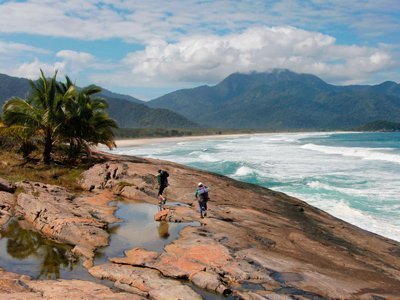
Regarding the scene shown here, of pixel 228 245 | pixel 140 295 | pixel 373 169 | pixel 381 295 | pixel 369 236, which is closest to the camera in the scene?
pixel 140 295

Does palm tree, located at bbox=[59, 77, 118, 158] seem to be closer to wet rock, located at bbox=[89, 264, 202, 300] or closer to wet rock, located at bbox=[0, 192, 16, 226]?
wet rock, located at bbox=[0, 192, 16, 226]

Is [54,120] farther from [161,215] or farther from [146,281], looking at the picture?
[146,281]

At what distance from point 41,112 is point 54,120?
645 millimetres

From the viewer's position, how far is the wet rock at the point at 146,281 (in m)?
7.72

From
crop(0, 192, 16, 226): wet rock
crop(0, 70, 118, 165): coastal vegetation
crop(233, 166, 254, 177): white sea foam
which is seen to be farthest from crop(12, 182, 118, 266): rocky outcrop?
crop(233, 166, 254, 177): white sea foam

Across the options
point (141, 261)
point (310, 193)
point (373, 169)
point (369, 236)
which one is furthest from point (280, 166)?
point (141, 261)

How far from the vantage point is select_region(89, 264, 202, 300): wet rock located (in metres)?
7.72

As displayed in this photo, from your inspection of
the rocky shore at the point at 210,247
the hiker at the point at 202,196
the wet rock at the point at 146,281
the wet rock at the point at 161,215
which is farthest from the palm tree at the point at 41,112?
the wet rock at the point at 146,281

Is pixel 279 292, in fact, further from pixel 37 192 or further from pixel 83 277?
pixel 37 192

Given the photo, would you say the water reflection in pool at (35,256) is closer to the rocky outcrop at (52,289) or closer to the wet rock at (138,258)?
the rocky outcrop at (52,289)

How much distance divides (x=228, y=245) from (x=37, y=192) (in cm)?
724

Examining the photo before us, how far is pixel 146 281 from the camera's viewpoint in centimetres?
823

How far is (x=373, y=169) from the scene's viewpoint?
46.2 metres

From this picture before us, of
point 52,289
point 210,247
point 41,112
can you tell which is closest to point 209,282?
point 210,247
